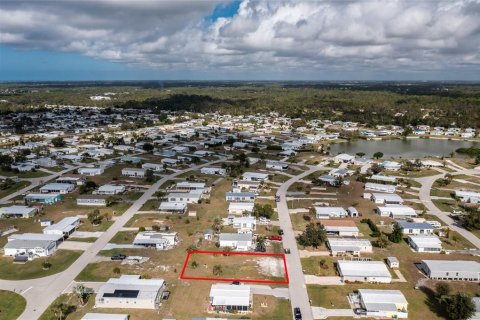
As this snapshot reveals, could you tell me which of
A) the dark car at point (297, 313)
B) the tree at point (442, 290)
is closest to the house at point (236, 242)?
the dark car at point (297, 313)

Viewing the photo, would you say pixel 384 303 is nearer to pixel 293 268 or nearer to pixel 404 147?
pixel 293 268

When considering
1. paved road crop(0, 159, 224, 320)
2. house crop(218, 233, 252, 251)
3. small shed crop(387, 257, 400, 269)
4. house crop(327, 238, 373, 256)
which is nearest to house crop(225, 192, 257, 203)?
house crop(218, 233, 252, 251)

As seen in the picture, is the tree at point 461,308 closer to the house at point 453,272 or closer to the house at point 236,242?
the house at point 453,272

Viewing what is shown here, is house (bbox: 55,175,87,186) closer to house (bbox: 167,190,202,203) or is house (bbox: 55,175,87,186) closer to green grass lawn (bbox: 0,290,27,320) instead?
house (bbox: 167,190,202,203)

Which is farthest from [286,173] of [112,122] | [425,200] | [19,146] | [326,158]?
[112,122]

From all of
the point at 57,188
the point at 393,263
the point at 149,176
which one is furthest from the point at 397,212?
the point at 57,188
